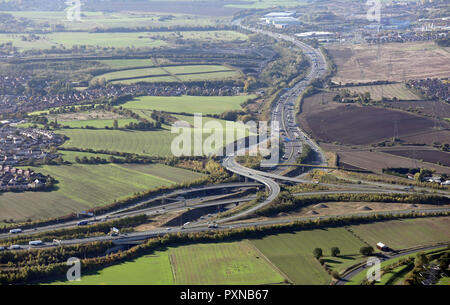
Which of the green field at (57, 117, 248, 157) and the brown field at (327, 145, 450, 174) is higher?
the green field at (57, 117, 248, 157)

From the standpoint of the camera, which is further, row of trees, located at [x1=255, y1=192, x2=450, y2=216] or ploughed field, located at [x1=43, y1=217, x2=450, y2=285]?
row of trees, located at [x1=255, y1=192, x2=450, y2=216]

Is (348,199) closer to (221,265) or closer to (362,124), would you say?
(221,265)

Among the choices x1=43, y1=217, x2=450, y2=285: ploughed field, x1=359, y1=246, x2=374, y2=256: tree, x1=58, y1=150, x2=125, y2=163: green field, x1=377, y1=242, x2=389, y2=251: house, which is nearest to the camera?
x1=43, y1=217, x2=450, y2=285: ploughed field

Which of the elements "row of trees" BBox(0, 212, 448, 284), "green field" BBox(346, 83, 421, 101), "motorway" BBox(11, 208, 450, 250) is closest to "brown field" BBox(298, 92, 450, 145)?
"green field" BBox(346, 83, 421, 101)

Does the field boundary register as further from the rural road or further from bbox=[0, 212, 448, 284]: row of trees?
the rural road

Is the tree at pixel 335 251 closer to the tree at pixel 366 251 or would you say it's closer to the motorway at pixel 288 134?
the tree at pixel 366 251

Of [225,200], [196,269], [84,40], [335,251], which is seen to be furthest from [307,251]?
[84,40]
